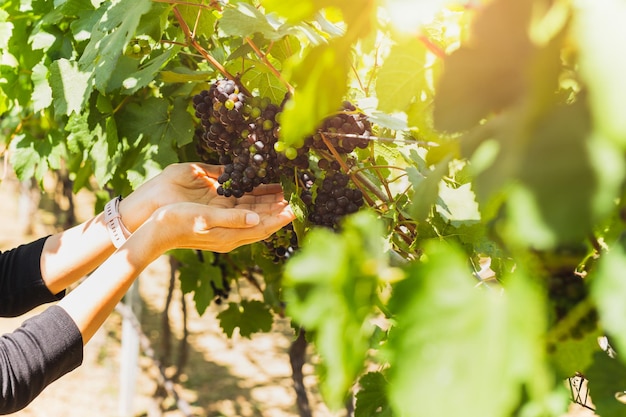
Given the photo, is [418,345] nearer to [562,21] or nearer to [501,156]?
[501,156]

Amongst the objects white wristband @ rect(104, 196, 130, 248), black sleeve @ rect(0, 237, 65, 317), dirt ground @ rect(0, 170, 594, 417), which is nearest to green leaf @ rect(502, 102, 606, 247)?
Result: white wristband @ rect(104, 196, 130, 248)

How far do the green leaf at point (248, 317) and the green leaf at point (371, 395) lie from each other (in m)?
1.59

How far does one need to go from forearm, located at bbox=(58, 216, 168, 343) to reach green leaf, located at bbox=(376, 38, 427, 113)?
0.73 meters

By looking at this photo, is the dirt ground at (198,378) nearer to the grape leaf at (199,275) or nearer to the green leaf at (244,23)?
the grape leaf at (199,275)

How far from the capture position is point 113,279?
4.41 ft

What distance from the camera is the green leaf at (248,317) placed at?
2.49 m

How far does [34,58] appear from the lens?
2.02m

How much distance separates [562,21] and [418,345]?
251 millimetres

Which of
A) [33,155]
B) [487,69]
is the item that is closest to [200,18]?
[487,69]

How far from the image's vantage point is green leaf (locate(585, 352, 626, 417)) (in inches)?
21.8

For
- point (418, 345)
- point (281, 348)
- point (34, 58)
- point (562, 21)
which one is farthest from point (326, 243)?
point (281, 348)

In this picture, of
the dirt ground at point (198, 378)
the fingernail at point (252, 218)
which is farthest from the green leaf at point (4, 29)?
the dirt ground at point (198, 378)

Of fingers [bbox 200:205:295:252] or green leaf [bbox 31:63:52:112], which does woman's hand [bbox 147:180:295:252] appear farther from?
green leaf [bbox 31:63:52:112]

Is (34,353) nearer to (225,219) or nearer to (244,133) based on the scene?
(225,219)
